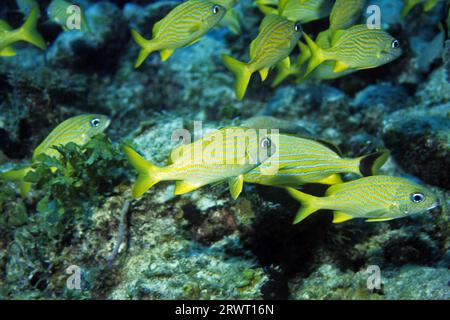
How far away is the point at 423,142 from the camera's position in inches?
181

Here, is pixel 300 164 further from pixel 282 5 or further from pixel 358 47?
pixel 282 5

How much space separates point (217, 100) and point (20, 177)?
16.7ft

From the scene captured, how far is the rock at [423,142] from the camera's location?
4453mm

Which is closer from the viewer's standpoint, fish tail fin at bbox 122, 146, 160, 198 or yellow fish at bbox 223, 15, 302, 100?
fish tail fin at bbox 122, 146, 160, 198

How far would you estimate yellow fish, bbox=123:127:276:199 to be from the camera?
7.72 ft

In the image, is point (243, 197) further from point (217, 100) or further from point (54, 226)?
point (217, 100)

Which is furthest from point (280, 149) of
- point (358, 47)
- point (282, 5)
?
point (282, 5)

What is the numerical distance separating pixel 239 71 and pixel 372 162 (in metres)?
1.65

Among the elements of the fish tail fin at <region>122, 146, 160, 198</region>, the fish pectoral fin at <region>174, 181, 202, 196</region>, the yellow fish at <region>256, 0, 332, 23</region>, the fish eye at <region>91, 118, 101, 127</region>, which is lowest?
the fish eye at <region>91, 118, 101, 127</region>

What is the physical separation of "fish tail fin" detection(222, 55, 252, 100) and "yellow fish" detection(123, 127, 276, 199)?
3.38 ft

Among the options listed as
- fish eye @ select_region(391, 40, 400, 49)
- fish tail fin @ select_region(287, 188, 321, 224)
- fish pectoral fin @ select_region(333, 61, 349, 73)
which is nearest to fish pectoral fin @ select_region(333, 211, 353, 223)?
fish tail fin @ select_region(287, 188, 321, 224)

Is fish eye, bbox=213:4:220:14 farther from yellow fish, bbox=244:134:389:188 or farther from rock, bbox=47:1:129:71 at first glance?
rock, bbox=47:1:129:71

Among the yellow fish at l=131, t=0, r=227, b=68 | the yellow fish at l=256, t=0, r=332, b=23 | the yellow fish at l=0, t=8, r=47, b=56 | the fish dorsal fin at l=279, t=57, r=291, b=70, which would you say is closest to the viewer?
the yellow fish at l=131, t=0, r=227, b=68

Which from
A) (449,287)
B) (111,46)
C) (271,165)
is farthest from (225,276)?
(111,46)
